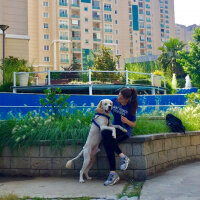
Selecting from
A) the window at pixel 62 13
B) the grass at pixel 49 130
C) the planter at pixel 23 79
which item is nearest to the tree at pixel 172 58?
the window at pixel 62 13

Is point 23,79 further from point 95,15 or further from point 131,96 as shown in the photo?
point 95,15

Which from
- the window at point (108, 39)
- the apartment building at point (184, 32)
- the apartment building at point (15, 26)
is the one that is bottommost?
the apartment building at point (15, 26)

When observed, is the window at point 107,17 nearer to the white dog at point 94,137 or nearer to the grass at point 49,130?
the grass at point 49,130

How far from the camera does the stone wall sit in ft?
16.6

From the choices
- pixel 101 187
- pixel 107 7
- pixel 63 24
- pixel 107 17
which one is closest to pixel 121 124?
pixel 101 187

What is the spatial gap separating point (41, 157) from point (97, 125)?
1309mm

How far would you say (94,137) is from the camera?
4.90 metres

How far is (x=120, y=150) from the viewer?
4859 mm

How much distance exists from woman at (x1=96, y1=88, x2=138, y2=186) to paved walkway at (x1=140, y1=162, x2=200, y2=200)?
1.73ft

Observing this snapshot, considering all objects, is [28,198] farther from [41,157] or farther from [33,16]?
[33,16]

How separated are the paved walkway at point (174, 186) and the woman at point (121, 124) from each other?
526 millimetres

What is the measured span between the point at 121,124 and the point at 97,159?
0.75 meters

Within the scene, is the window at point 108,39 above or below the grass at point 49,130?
above

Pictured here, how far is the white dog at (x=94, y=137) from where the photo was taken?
15.8 ft
